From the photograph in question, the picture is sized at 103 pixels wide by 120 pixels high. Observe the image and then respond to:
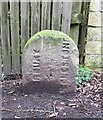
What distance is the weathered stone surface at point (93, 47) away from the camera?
3124 millimetres

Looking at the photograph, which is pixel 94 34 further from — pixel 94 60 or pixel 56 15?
pixel 56 15

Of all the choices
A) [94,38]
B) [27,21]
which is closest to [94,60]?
[94,38]

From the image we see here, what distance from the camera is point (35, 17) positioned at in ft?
9.30

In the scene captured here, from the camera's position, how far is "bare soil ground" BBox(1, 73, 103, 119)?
248 cm

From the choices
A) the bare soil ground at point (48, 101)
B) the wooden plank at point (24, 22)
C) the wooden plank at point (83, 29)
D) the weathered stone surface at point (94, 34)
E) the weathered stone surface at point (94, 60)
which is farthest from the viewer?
the weathered stone surface at point (94, 60)

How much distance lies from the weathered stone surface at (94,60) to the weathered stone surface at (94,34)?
22 cm

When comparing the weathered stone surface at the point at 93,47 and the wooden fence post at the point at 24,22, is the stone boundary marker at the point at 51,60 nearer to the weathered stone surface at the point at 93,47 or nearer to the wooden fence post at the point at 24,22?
the wooden fence post at the point at 24,22

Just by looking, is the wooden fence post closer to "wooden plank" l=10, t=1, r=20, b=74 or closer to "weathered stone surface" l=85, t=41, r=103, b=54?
"wooden plank" l=10, t=1, r=20, b=74

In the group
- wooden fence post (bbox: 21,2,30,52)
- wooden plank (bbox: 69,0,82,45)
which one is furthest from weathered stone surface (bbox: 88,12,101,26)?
wooden fence post (bbox: 21,2,30,52)

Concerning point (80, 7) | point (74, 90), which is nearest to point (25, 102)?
point (74, 90)

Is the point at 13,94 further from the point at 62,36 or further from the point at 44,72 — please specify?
the point at 62,36

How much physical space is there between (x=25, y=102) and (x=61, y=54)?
2.03ft

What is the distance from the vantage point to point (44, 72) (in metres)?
2.71

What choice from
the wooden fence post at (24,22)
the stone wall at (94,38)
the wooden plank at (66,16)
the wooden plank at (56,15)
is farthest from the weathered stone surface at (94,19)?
the wooden fence post at (24,22)
